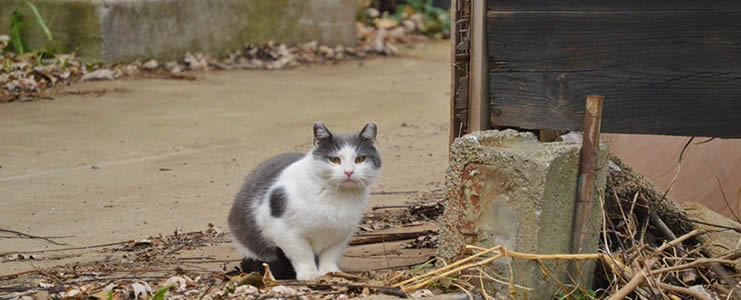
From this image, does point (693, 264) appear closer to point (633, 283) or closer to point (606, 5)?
point (633, 283)

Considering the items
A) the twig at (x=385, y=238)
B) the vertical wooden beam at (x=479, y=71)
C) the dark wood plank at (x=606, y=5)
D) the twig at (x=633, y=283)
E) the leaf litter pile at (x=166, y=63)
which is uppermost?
the dark wood plank at (x=606, y=5)

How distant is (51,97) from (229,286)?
17.3ft

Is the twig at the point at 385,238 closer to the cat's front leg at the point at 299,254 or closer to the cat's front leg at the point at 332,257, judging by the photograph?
the cat's front leg at the point at 332,257

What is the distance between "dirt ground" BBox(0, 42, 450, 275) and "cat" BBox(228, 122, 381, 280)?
400 mm

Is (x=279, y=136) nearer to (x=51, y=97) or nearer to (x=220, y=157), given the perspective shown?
(x=220, y=157)

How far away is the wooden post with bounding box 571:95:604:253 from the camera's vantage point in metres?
3.72

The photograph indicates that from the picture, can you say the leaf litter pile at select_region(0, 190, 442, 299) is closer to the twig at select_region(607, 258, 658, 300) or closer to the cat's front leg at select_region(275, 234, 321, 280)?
the cat's front leg at select_region(275, 234, 321, 280)

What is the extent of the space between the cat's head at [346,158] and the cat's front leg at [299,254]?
0.30 meters

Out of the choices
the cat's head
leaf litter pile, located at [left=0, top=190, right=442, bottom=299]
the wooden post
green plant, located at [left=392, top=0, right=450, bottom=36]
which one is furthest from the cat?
green plant, located at [left=392, top=0, right=450, bottom=36]

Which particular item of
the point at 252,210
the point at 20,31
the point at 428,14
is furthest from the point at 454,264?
the point at 428,14

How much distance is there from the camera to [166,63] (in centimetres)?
994

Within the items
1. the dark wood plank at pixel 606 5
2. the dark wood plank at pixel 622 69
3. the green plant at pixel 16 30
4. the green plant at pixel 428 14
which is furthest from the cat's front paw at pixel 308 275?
the green plant at pixel 428 14

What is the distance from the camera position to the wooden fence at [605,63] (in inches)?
150

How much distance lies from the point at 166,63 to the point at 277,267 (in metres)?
6.03
